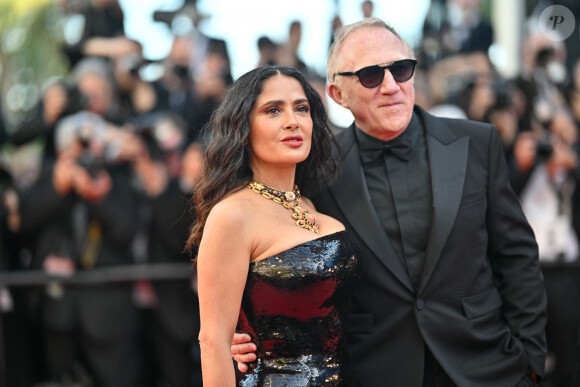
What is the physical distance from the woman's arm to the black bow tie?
0.76m

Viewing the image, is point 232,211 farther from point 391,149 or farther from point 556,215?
point 556,215

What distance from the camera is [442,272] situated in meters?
2.69

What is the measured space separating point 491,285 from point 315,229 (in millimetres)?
813

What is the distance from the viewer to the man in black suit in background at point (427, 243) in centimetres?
270

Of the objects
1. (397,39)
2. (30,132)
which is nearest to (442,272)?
(397,39)

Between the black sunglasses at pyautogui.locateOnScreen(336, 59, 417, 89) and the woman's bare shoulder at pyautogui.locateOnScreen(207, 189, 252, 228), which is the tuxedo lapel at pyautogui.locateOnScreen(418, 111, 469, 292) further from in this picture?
the woman's bare shoulder at pyautogui.locateOnScreen(207, 189, 252, 228)

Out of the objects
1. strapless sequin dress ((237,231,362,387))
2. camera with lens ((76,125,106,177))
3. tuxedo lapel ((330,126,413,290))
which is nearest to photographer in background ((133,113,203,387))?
camera with lens ((76,125,106,177))

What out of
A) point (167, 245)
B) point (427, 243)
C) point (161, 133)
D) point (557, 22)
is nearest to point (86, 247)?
point (167, 245)

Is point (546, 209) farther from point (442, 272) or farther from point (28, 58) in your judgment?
point (28, 58)

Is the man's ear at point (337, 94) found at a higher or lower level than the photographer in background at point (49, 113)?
higher

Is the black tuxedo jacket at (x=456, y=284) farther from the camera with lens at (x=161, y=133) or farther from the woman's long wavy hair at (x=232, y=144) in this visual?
the camera with lens at (x=161, y=133)

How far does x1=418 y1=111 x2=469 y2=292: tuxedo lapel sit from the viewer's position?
2.67 m

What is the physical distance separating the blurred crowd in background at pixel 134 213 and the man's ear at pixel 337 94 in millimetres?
1924

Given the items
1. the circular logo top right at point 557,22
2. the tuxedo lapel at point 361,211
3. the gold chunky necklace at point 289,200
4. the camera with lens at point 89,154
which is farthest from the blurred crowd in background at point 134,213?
the gold chunky necklace at point 289,200
